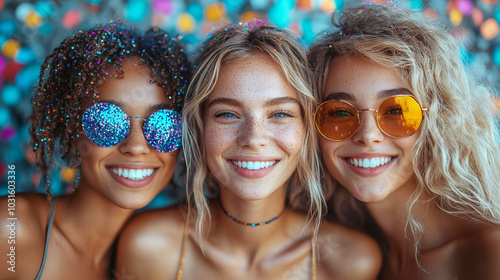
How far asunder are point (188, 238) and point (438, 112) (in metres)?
1.21

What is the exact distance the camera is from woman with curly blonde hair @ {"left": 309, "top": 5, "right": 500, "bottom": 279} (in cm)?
145

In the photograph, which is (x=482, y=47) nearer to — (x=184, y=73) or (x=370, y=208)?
(x=370, y=208)

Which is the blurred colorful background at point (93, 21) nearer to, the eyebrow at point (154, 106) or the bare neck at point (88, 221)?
the bare neck at point (88, 221)

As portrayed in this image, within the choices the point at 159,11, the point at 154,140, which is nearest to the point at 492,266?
the point at 154,140

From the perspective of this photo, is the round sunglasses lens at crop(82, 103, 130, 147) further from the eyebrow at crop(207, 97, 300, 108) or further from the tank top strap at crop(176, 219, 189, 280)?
the tank top strap at crop(176, 219, 189, 280)

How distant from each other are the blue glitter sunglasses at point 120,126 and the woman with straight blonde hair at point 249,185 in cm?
8

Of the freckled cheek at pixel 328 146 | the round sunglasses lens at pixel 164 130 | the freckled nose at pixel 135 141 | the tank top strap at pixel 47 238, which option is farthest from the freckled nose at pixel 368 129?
the tank top strap at pixel 47 238

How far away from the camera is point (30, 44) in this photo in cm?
181

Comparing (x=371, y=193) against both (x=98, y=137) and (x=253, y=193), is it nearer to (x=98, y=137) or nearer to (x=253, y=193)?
(x=253, y=193)

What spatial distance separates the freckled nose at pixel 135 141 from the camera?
1.46m

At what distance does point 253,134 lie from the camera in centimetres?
139

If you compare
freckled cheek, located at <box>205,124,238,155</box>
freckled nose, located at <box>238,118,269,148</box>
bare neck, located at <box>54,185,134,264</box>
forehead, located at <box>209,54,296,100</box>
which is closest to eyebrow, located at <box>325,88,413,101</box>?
forehead, located at <box>209,54,296,100</box>

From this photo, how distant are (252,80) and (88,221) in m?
0.97

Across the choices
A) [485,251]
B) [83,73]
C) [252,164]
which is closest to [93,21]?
[83,73]
